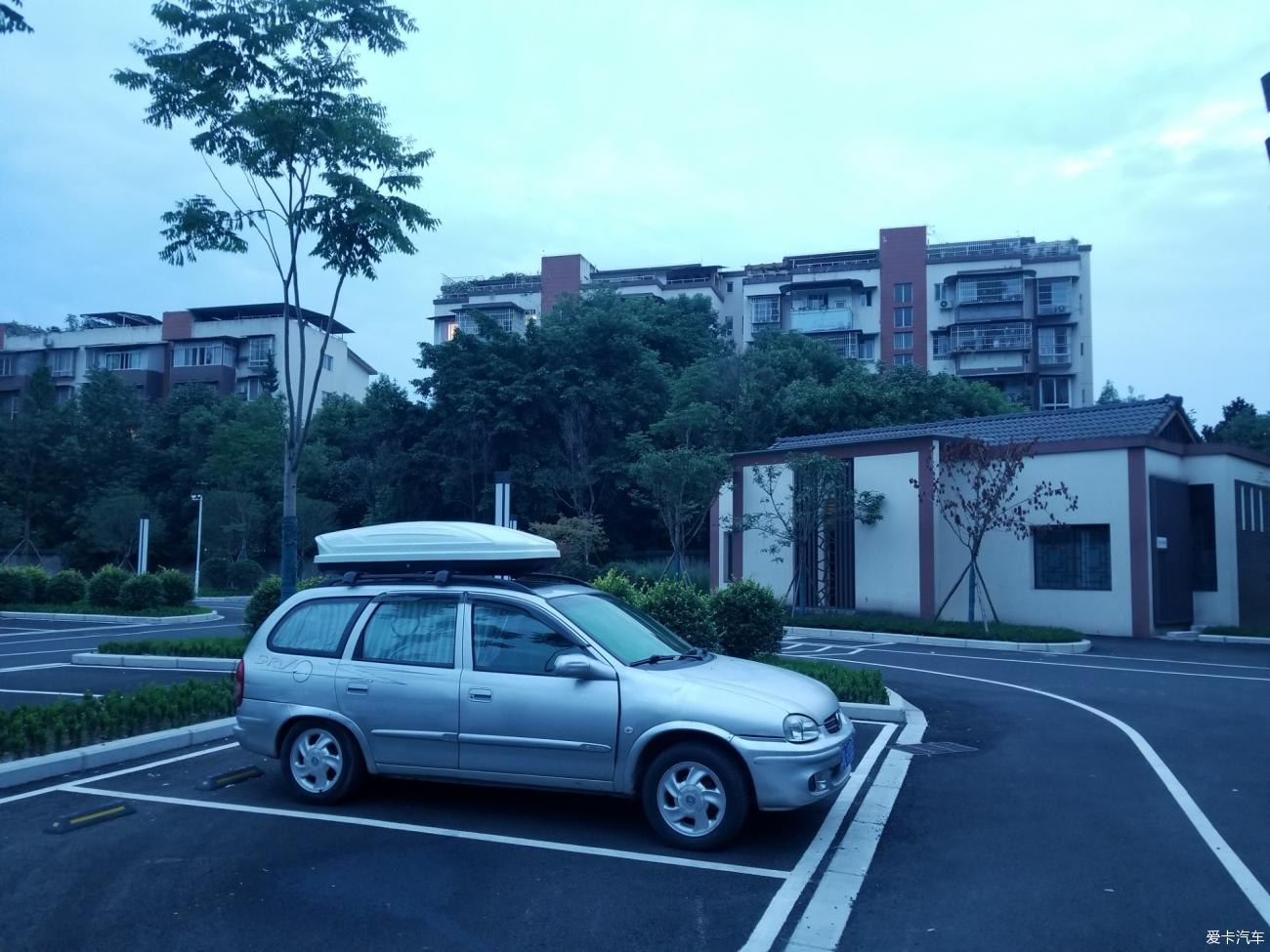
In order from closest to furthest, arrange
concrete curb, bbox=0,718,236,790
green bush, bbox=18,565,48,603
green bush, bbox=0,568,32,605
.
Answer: concrete curb, bbox=0,718,236,790 < green bush, bbox=0,568,32,605 < green bush, bbox=18,565,48,603

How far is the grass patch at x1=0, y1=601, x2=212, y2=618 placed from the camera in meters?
25.5

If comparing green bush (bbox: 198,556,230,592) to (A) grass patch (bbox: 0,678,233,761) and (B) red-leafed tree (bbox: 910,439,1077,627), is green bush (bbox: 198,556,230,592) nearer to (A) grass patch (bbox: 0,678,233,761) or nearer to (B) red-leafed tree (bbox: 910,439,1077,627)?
(B) red-leafed tree (bbox: 910,439,1077,627)

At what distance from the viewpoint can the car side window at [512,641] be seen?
6895 mm

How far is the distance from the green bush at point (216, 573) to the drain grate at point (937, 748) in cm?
3428

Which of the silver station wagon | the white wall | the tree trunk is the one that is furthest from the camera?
the white wall

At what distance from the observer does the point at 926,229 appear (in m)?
67.7

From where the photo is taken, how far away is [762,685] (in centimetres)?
670

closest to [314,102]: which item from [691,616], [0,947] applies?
[691,616]

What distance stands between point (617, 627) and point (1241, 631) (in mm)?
19848

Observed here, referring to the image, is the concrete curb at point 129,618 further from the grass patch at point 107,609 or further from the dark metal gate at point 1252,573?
the dark metal gate at point 1252,573

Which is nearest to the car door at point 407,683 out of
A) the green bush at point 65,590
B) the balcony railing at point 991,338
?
the green bush at point 65,590

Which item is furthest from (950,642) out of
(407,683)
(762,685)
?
(407,683)

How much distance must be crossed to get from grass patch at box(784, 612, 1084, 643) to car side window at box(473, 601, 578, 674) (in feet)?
43.7

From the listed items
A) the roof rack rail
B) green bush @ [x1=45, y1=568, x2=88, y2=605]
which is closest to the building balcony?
green bush @ [x1=45, y1=568, x2=88, y2=605]
